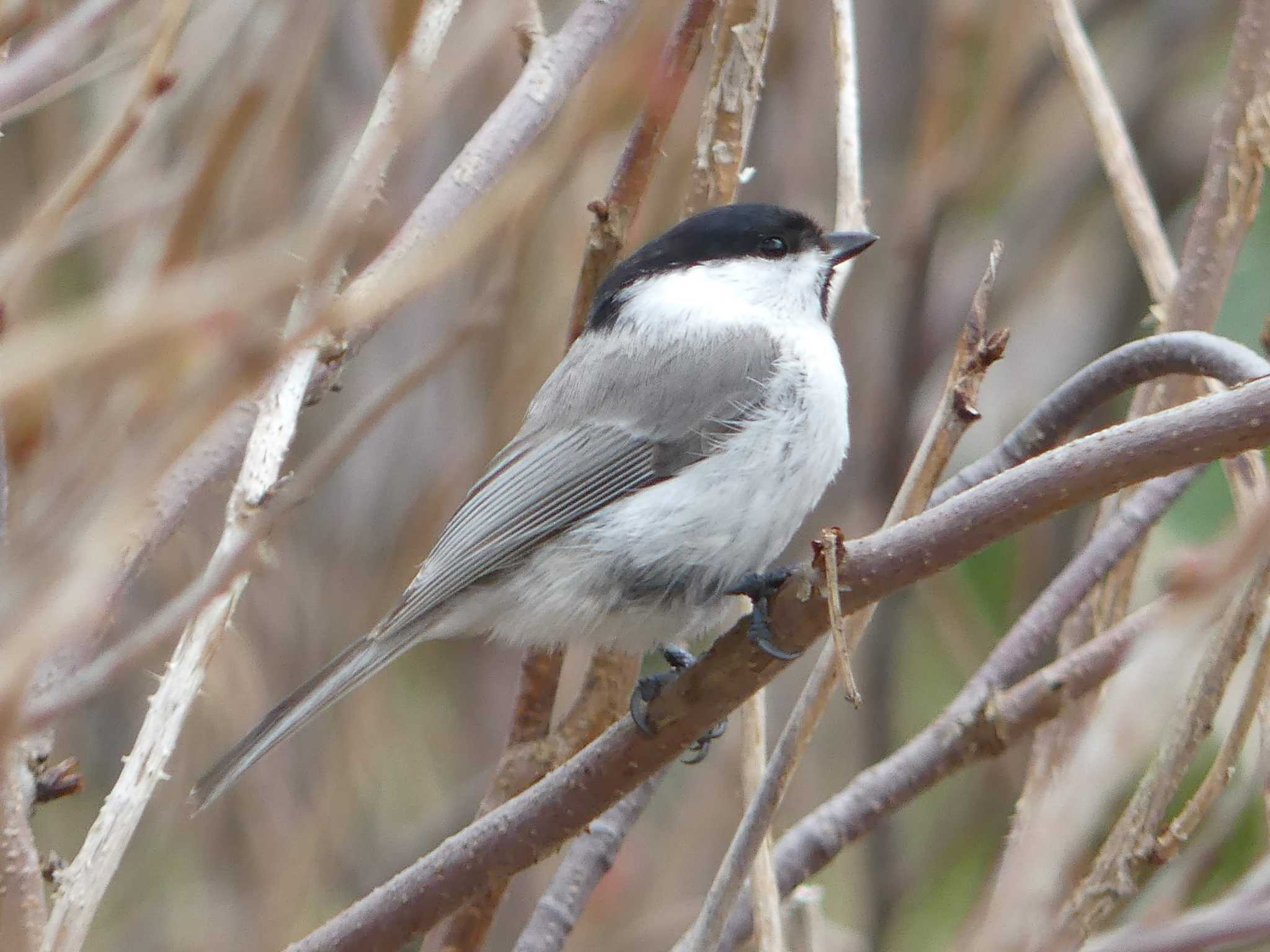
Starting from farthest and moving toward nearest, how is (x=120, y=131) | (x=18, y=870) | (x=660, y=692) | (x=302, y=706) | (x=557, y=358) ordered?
1. (x=557, y=358)
2. (x=302, y=706)
3. (x=660, y=692)
4. (x=18, y=870)
5. (x=120, y=131)

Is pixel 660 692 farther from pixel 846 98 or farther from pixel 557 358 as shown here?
pixel 557 358

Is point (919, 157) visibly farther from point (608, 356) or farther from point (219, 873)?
point (219, 873)

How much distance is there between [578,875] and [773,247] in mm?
888

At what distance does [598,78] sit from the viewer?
84cm

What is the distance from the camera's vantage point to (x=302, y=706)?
156 cm

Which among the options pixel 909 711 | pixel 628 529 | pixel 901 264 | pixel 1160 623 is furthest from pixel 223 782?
pixel 909 711

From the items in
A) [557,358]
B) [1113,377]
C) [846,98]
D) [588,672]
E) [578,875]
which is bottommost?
[578,875]

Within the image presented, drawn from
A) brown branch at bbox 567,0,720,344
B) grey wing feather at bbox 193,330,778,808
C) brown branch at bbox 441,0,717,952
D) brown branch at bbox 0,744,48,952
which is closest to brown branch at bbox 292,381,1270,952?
brown branch at bbox 441,0,717,952

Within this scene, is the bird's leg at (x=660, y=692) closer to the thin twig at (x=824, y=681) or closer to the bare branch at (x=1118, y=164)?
the thin twig at (x=824, y=681)

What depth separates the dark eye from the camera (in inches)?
79.4

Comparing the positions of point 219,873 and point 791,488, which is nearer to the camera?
point 791,488

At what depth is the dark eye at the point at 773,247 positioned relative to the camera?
6.61ft

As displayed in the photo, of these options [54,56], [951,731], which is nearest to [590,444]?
[951,731]

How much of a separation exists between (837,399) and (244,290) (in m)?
1.30
